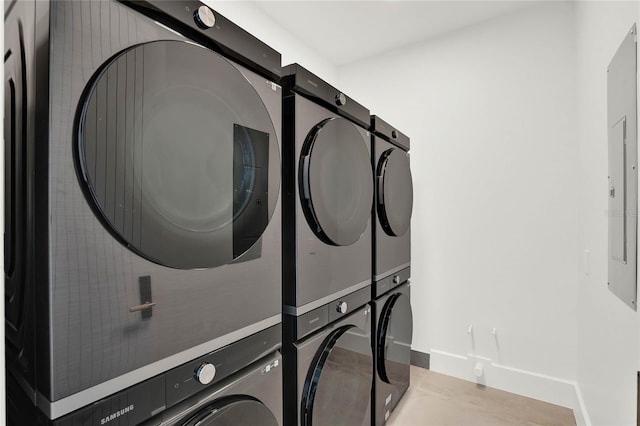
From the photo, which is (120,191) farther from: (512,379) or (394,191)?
(512,379)

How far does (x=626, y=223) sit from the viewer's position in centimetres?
116

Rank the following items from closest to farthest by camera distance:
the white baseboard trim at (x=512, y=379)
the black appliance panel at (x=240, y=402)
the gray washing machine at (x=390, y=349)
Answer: the black appliance panel at (x=240, y=402)
the gray washing machine at (x=390, y=349)
the white baseboard trim at (x=512, y=379)

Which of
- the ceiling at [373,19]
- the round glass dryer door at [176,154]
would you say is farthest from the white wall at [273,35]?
the round glass dryer door at [176,154]

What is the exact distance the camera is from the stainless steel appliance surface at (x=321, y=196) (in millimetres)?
1223

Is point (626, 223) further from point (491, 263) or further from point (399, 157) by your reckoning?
point (491, 263)

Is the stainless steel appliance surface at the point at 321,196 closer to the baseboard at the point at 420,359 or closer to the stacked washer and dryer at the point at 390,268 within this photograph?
the stacked washer and dryer at the point at 390,268

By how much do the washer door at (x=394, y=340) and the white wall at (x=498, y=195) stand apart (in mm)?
629

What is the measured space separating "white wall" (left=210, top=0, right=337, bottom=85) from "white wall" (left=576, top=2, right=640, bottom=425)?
180cm

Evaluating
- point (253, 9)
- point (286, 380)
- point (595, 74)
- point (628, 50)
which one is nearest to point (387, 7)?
point (253, 9)

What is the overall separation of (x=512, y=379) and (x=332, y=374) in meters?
1.74

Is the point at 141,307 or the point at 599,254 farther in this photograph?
the point at 599,254

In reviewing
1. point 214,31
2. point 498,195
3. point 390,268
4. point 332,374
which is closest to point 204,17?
point 214,31

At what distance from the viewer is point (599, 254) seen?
1611 millimetres

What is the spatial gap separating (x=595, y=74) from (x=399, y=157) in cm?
101
